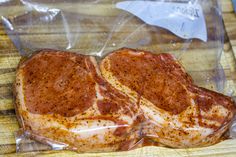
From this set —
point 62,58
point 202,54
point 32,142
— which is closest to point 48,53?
point 62,58

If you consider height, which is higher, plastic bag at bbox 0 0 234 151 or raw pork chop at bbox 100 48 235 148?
plastic bag at bbox 0 0 234 151

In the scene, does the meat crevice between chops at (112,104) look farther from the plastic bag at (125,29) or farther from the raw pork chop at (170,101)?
the plastic bag at (125,29)

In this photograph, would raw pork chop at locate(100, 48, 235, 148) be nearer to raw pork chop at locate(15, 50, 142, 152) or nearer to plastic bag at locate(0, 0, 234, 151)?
raw pork chop at locate(15, 50, 142, 152)

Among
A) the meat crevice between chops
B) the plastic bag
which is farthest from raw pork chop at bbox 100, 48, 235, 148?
the plastic bag

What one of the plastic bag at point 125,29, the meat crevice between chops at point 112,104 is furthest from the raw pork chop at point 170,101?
the plastic bag at point 125,29

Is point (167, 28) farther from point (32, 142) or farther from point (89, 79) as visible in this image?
point (32, 142)

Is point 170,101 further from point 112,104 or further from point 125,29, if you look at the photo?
point 125,29
